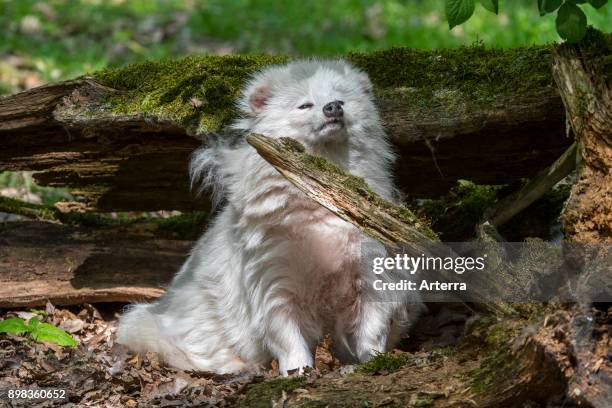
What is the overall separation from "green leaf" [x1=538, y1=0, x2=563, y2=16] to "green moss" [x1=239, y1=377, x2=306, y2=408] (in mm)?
2081

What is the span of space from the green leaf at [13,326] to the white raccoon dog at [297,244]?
27.5 inches

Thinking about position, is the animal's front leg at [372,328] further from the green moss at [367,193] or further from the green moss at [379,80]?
the green moss at [379,80]

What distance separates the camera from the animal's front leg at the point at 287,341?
477 cm

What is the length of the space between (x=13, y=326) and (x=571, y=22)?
364 centimetres

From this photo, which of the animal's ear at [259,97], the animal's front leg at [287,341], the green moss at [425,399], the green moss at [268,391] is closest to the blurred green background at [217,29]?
the animal's ear at [259,97]

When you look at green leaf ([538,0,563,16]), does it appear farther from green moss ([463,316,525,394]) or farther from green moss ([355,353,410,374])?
green moss ([355,353,410,374])

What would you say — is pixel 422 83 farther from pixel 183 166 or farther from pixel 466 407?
pixel 466 407

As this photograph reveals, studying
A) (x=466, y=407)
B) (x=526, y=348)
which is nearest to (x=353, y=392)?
(x=466, y=407)

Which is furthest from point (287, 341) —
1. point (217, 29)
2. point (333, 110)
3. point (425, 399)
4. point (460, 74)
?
point (217, 29)

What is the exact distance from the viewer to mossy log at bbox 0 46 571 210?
16.8ft

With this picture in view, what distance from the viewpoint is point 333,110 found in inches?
187

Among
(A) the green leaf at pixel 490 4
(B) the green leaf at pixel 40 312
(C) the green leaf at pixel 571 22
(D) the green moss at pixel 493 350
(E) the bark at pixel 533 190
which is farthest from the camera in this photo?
(B) the green leaf at pixel 40 312

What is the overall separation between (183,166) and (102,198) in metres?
0.78

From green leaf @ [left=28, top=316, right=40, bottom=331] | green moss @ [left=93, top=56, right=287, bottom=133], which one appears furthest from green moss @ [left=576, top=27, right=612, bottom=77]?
green leaf @ [left=28, top=316, right=40, bottom=331]
